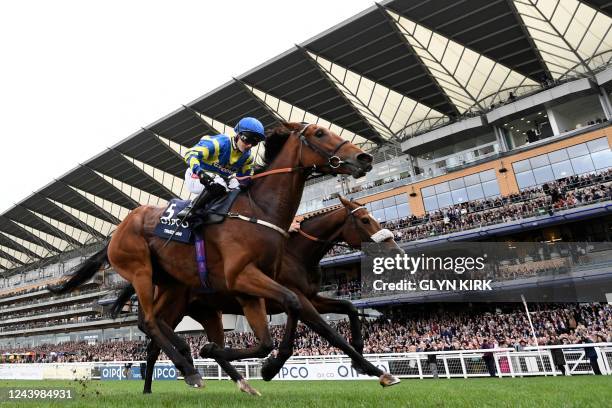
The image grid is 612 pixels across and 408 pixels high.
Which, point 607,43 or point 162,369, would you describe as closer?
point 162,369

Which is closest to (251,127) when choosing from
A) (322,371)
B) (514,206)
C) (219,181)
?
(219,181)

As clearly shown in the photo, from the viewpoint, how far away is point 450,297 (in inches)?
1009

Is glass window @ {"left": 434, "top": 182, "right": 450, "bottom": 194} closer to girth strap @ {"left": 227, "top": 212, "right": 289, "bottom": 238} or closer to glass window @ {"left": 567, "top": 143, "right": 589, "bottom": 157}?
glass window @ {"left": 567, "top": 143, "right": 589, "bottom": 157}

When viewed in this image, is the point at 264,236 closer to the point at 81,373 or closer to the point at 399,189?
the point at 81,373

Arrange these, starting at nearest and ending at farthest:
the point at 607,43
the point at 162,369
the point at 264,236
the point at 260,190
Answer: the point at 264,236, the point at 260,190, the point at 162,369, the point at 607,43

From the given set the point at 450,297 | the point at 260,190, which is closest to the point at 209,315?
the point at 260,190

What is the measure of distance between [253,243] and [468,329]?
20329 mm

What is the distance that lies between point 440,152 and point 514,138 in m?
5.85

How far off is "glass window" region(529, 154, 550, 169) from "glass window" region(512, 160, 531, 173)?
0.27 meters

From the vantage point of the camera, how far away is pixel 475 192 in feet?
107

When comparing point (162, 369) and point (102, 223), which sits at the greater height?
point (102, 223)

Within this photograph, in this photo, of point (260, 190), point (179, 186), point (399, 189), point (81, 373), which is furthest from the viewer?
point (179, 186)

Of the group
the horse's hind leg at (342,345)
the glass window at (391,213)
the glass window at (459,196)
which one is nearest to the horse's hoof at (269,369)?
the horse's hind leg at (342,345)

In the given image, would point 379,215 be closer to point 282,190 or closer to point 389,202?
point 389,202
